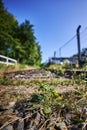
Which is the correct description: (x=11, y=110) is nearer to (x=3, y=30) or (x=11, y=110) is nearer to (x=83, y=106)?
(x=83, y=106)

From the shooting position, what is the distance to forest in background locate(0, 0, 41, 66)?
38.1 m

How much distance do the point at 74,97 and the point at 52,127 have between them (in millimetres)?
755

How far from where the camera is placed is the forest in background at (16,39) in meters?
38.1

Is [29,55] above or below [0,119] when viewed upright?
above

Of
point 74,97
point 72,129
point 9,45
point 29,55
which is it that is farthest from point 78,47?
point 29,55

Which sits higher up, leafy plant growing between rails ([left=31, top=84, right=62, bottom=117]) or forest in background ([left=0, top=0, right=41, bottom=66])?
forest in background ([left=0, top=0, right=41, bottom=66])

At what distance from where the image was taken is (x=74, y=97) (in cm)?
337

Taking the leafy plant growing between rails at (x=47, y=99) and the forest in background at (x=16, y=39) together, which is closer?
the leafy plant growing between rails at (x=47, y=99)

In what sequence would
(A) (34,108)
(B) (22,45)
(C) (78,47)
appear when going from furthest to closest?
1. (B) (22,45)
2. (C) (78,47)
3. (A) (34,108)

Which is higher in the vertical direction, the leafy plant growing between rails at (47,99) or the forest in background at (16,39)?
the forest in background at (16,39)

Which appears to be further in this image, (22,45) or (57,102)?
→ (22,45)

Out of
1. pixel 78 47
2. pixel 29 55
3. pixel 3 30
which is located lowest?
pixel 78 47

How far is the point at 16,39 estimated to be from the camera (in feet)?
132

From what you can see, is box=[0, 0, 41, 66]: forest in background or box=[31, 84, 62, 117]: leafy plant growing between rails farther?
box=[0, 0, 41, 66]: forest in background
